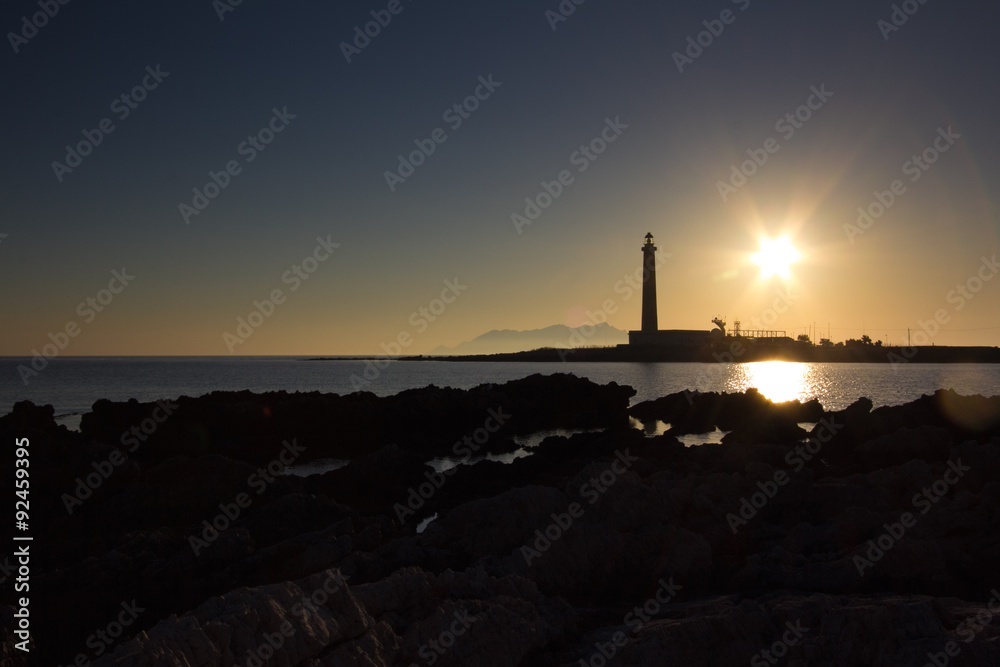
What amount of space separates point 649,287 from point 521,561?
399 feet

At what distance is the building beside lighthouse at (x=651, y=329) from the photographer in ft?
411

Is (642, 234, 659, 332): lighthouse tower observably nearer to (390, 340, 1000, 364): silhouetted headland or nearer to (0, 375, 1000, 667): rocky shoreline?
(390, 340, 1000, 364): silhouetted headland

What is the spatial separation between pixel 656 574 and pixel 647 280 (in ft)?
394

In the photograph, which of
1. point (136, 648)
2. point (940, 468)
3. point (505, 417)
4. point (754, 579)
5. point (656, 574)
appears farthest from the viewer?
point (505, 417)

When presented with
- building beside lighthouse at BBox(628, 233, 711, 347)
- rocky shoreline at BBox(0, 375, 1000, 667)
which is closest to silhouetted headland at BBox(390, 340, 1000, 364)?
building beside lighthouse at BBox(628, 233, 711, 347)

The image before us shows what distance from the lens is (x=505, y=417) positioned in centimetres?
3378

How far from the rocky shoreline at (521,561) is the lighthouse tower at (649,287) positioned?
A: 4248 inches

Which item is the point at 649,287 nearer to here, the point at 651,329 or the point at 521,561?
the point at 651,329

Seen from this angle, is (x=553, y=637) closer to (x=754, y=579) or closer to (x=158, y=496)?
(x=754, y=579)

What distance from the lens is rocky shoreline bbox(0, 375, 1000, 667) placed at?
5.80 m

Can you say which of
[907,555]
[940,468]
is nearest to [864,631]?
[907,555]

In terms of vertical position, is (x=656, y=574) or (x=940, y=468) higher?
(x=940, y=468)

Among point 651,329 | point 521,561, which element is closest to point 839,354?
point 651,329

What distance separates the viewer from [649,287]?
127 meters
